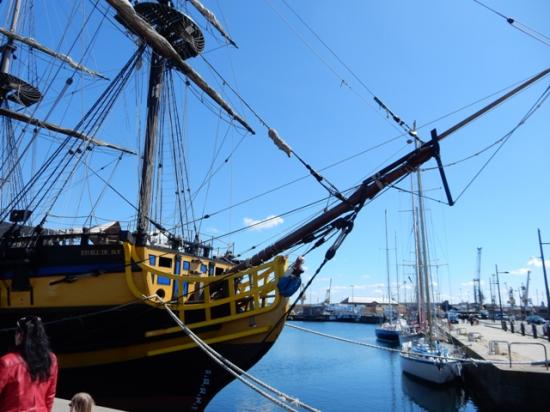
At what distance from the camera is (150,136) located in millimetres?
14945

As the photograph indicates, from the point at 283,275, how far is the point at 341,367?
22.0m

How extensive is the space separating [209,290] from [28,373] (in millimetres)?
7936

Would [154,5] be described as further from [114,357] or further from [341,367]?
[341,367]

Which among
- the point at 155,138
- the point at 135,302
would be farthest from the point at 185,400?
the point at 155,138

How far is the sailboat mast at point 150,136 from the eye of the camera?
45.8 feet

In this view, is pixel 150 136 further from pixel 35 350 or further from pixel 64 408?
pixel 35 350

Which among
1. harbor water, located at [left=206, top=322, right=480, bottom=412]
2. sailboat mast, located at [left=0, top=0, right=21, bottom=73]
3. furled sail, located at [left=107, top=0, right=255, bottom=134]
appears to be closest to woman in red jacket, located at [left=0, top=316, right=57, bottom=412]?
furled sail, located at [left=107, top=0, right=255, bottom=134]

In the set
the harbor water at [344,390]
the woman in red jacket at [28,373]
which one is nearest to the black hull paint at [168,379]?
the harbor water at [344,390]

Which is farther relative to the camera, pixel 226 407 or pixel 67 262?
pixel 226 407

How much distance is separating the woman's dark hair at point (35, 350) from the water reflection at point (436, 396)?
17.6m

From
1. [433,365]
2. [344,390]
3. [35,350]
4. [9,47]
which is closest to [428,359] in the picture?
[433,365]

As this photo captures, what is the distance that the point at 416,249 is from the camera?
27172 mm

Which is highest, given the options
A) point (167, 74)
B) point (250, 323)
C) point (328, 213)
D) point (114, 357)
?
point (167, 74)

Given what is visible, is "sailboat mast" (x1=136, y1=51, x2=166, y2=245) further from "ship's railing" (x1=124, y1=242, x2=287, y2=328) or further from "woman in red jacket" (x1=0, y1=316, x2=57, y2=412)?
"woman in red jacket" (x1=0, y1=316, x2=57, y2=412)
